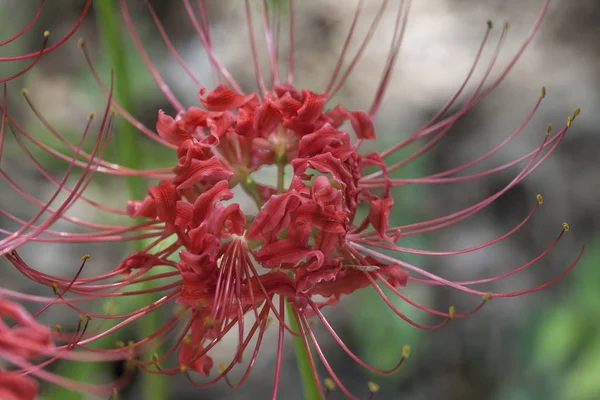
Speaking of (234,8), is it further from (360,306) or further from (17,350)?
(17,350)

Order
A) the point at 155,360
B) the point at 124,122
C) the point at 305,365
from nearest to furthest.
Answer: the point at 155,360 → the point at 305,365 → the point at 124,122

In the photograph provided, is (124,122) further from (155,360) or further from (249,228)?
(155,360)

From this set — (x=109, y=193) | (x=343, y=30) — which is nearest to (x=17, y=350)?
(x=109, y=193)

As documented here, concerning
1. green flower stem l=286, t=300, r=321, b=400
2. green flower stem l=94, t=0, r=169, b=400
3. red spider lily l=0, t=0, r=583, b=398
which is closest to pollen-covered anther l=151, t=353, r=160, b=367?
red spider lily l=0, t=0, r=583, b=398

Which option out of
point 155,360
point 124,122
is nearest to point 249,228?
point 155,360

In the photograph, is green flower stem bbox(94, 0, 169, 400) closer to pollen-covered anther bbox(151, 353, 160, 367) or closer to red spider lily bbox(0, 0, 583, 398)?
red spider lily bbox(0, 0, 583, 398)

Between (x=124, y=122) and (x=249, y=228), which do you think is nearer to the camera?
(x=249, y=228)

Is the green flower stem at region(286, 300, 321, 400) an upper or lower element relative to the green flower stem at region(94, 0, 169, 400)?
lower

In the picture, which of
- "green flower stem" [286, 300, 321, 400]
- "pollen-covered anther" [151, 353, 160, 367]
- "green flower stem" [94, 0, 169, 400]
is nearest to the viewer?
"pollen-covered anther" [151, 353, 160, 367]

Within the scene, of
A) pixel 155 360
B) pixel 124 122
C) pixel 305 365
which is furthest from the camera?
pixel 124 122

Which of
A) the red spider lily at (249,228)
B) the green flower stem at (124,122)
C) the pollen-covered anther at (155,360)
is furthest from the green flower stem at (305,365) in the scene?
the green flower stem at (124,122)

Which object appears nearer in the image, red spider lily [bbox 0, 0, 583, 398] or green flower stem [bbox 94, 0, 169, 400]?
red spider lily [bbox 0, 0, 583, 398]
